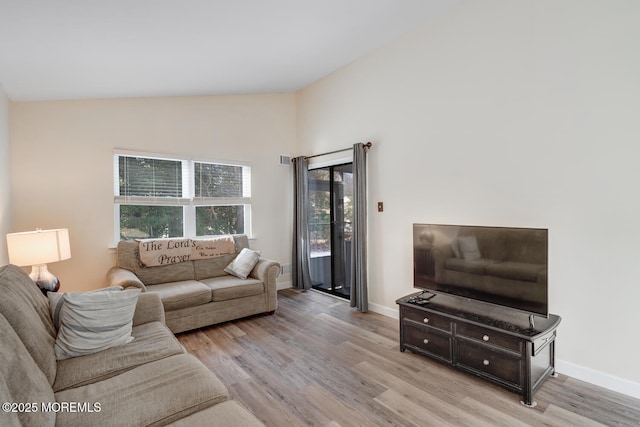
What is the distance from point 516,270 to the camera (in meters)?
2.37

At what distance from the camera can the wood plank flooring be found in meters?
1.95

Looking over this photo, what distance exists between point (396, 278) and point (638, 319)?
2022 millimetres

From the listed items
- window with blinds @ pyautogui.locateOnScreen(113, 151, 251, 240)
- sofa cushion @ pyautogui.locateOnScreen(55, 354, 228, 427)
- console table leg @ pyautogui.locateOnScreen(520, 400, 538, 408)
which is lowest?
console table leg @ pyautogui.locateOnScreen(520, 400, 538, 408)

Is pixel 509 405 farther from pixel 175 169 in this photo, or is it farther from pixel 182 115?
pixel 182 115

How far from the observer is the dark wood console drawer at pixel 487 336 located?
2.16m

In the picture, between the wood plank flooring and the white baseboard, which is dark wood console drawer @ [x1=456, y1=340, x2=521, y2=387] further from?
the white baseboard

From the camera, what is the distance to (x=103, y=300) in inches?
80.9

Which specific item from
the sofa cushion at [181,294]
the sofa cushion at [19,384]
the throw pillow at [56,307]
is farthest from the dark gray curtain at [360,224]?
the sofa cushion at [19,384]

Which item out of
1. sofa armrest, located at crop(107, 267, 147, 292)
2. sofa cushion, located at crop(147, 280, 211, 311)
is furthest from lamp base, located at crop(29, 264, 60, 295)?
sofa cushion, located at crop(147, 280, 211, 311)

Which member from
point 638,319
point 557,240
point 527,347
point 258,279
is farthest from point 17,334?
point 638,319

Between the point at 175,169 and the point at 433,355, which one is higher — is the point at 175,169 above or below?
above

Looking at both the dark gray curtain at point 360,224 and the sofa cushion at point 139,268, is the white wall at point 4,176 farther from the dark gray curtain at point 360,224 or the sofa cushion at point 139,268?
the dark gray curtain at point 360,224

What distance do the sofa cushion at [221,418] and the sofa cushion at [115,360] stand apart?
2.15 ft

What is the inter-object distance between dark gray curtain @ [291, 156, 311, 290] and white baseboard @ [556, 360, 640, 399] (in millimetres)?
3257
